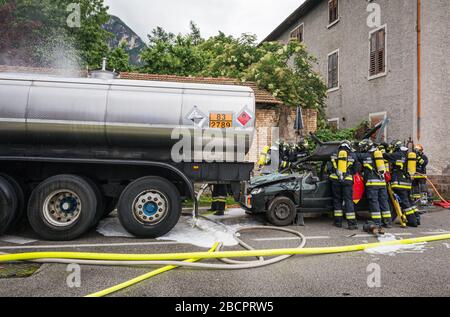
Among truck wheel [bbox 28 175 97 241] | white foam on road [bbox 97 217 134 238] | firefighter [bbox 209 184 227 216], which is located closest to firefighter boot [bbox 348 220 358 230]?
firefighter [bbox 209 184 227 216]

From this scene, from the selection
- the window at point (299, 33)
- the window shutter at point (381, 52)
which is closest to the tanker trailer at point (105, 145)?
the window shutter at point (381, 52)

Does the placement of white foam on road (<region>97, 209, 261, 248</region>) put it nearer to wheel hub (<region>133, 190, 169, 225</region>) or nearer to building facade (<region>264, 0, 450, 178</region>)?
wheel hub (<region>133, 190, 169, 225</region>)

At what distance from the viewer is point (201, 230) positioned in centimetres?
586

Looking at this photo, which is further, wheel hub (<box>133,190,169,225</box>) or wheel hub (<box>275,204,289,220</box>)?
wheel hub (<box>275,204,289,220</box>)

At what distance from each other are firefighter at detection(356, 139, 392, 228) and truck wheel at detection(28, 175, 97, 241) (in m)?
5.32

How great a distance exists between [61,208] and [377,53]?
1350 cm

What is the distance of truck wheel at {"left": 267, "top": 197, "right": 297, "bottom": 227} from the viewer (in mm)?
6344

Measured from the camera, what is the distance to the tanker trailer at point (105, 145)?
16.3 ft

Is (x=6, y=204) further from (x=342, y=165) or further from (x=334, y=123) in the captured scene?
(x=334, y=123)

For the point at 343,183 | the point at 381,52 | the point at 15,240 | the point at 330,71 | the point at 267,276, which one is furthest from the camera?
the point at 330,71

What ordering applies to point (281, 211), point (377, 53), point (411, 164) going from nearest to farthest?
point (281, 211) → point (411, 164) → point (377, 53)

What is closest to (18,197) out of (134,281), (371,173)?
(134,281)

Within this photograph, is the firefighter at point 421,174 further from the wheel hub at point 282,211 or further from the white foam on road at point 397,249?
the wheel hub at point 282,211
